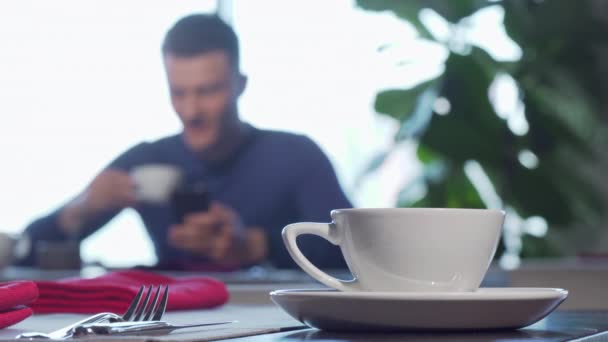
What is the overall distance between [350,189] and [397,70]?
1.47 ft

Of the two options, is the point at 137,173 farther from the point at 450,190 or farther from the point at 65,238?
the point at 450,190

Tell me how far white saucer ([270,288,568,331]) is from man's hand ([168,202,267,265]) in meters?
2.48

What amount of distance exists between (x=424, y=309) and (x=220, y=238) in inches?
102

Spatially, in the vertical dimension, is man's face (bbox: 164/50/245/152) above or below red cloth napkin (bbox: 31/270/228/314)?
above

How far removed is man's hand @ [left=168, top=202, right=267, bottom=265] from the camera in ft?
9.80

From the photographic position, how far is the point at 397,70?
3207 mm

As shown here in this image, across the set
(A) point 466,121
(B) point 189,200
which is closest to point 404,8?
(A) point 466,121

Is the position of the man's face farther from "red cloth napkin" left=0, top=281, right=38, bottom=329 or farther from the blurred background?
"red cloth napkin" left=0, top=281, right=38, bottom=329

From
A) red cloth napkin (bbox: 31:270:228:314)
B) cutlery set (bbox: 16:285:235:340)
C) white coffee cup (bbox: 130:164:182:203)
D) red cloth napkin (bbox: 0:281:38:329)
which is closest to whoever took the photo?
cutlery set (bbox: 16:285:235:340)

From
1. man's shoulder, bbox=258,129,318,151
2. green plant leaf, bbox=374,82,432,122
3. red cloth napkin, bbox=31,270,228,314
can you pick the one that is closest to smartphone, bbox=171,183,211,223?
man's shoulder, bbox=258,129,318,151

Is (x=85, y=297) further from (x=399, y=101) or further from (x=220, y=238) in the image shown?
(x=220, y=238)

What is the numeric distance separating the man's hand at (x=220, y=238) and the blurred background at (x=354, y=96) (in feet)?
0.58

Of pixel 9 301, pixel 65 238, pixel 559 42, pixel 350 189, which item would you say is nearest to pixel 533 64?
pixel 559 42

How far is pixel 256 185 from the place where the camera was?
123 inches
